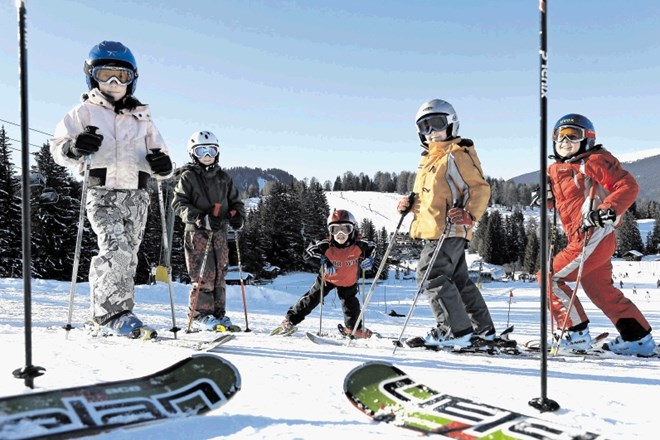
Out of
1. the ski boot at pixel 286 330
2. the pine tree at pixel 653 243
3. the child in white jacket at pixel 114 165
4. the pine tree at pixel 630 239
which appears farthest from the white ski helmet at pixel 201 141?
the pine tree at pixel 653 243

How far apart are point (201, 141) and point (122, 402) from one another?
14.1 feet

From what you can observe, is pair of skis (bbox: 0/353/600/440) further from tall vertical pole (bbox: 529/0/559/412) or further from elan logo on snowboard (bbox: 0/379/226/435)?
tall vertical pole (bbox: 529/0/559/412)

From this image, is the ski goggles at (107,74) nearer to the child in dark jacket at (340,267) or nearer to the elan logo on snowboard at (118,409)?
the elan logo on snowboard at (118,409)

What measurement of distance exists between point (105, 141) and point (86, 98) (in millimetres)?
456

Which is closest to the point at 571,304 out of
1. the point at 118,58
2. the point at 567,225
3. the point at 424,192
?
the point at 567,225

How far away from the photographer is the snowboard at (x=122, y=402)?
1.81 meters

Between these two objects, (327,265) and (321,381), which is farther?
(327,265)

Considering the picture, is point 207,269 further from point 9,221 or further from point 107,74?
point 9,221

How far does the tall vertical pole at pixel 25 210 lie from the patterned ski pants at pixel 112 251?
170 centimetres

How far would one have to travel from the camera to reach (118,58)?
4332mm

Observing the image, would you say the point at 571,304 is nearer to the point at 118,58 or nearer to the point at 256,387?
the point at 256,387

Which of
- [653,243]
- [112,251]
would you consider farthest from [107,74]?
[653,243]

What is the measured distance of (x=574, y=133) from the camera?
496 cm

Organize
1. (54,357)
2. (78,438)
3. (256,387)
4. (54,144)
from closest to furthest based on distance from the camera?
(78,438) → (256,387) → (54,357) → (54,144)
